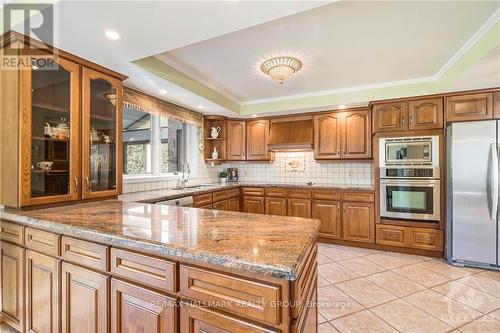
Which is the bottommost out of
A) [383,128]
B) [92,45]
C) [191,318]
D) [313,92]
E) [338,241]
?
[338,241]

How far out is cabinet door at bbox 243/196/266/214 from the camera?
172 inches

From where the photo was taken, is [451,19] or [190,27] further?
[451,19]

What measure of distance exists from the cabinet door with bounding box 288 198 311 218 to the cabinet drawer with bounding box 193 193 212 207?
4.66 ft

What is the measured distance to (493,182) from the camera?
2801mm

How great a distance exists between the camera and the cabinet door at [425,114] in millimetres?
3205

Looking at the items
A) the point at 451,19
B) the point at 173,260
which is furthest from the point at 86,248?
the point at 451,19

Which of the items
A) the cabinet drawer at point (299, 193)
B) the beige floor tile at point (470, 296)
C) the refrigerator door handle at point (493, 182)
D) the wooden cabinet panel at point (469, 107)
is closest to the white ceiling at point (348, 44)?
the wooden cabinet panel at point (469, 107)

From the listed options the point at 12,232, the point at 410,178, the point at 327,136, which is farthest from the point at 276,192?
the point at 12,232

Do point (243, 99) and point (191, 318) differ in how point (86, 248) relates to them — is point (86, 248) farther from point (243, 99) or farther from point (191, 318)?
point (243, 99)

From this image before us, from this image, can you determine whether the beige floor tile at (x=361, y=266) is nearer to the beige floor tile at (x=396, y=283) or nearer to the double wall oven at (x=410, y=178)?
the beige floor tile at (x=396, y=283)

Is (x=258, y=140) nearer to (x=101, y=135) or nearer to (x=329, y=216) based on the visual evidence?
(x=329, y=216)

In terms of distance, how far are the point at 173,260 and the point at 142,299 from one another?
299 mm

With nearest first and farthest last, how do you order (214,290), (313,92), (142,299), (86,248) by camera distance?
(214,290), (142,299), (86,248), (313,92)

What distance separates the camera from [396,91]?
3404 millimetres
